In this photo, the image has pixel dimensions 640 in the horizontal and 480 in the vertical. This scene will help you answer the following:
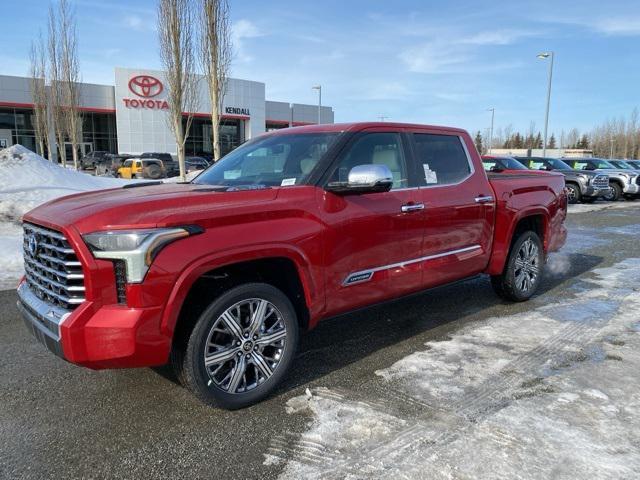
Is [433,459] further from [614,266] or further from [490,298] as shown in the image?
[614,266]

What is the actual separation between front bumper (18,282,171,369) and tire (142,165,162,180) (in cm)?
2734

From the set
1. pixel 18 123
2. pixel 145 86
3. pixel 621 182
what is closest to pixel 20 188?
pixel 621 182

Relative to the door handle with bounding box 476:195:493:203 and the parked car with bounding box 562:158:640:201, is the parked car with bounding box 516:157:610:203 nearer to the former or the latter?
the parked car with bounding box 562:158:640:201

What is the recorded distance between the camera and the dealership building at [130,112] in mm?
43875

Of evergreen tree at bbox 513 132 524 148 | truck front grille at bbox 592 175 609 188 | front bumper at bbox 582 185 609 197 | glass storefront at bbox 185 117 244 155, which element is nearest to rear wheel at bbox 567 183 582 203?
front bumper at bbox 582 185 609 197

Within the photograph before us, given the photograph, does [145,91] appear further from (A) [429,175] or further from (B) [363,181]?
(B) [363,181]

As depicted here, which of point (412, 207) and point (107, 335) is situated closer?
point (107, 335)

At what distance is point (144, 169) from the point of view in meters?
29.0

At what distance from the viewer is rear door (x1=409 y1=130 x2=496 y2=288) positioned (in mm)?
4309

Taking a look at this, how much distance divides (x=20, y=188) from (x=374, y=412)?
35.2ft

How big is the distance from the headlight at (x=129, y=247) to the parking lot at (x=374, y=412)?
1.02 meters

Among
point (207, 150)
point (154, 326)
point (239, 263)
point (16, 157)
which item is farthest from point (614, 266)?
point (207, 150)

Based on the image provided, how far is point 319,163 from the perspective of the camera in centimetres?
365

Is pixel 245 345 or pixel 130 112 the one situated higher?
pixel 130 112
